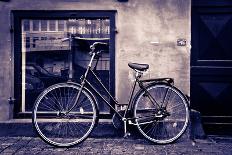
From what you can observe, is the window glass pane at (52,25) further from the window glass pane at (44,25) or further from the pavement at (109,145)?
the pavement at (109,145)

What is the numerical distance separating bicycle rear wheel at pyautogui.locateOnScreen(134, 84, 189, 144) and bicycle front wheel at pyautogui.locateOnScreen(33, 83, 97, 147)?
0.79m

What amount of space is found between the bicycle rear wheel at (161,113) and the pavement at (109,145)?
0.18 m

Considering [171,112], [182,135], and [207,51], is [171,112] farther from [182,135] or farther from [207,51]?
[207,51]

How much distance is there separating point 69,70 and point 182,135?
2.32 m

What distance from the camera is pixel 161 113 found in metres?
5.50

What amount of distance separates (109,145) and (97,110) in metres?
0.65

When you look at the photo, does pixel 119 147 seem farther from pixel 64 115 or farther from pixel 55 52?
pixel 55 52

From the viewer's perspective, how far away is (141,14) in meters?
5.98

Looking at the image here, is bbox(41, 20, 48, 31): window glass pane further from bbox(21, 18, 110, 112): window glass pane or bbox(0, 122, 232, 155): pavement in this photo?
bbox(0, 122, 232, 155): pavement

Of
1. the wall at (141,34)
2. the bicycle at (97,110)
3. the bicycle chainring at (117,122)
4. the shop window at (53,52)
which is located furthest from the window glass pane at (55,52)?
the bicycle chainring at (117,122)

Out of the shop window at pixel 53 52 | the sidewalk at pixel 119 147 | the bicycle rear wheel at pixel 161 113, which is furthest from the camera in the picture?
the shop window at pixel 53 52

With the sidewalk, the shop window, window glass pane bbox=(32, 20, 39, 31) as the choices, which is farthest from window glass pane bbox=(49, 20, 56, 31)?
the sidewalk

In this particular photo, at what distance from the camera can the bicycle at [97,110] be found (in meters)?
5.33

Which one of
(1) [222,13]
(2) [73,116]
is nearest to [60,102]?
(2) [73,116]
